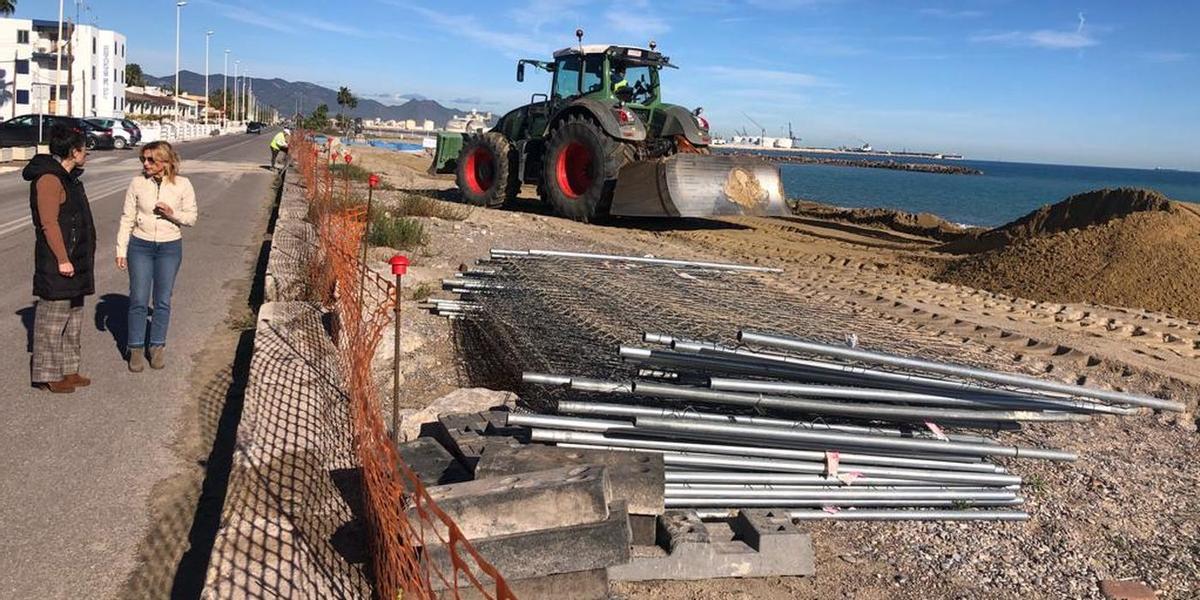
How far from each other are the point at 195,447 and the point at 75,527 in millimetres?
1045

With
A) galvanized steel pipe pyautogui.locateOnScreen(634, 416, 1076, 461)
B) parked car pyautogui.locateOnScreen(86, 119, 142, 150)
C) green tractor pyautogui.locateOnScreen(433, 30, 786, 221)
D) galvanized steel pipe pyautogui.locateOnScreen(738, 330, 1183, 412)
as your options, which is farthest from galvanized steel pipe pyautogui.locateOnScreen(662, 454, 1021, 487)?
parked car pyautogui.locateOnScreen(86, 119, 142, 150)

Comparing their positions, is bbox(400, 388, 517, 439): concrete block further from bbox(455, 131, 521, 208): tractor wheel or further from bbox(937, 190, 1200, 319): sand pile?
bbox(455, 131, 521, 208): tractor wheel

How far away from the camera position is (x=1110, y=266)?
40.0ft

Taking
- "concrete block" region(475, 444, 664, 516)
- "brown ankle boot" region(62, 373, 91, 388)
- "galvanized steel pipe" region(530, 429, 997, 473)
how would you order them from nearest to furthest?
"concrete block" region(475, 444, 664, 516) < "galvanized steel pipe" region(530, 429, 997, 473) < "brown ankle boot" region(62, 373, 91, 388)

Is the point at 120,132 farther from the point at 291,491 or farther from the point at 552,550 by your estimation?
the point at 552,550

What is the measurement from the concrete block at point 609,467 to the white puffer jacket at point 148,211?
11.4 ft

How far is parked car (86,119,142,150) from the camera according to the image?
1607 inches

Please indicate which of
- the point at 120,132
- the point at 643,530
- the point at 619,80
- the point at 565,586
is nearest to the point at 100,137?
the point at 120,132

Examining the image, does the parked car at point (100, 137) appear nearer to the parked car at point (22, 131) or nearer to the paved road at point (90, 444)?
the parked car at point (22, 131)

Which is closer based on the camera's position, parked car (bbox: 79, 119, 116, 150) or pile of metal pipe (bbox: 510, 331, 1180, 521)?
pile of metal pipe (bbox: 510, 331, 1180, 521)

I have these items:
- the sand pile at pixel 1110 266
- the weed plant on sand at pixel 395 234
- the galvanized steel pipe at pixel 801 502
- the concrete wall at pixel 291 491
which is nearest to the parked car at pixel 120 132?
the weed plant on sand at pixel 395 234

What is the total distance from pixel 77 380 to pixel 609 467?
12.4 ft

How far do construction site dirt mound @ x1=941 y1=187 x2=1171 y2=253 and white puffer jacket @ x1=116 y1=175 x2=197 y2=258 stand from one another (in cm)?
1227

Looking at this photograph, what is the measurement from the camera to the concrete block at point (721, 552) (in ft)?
12.1
